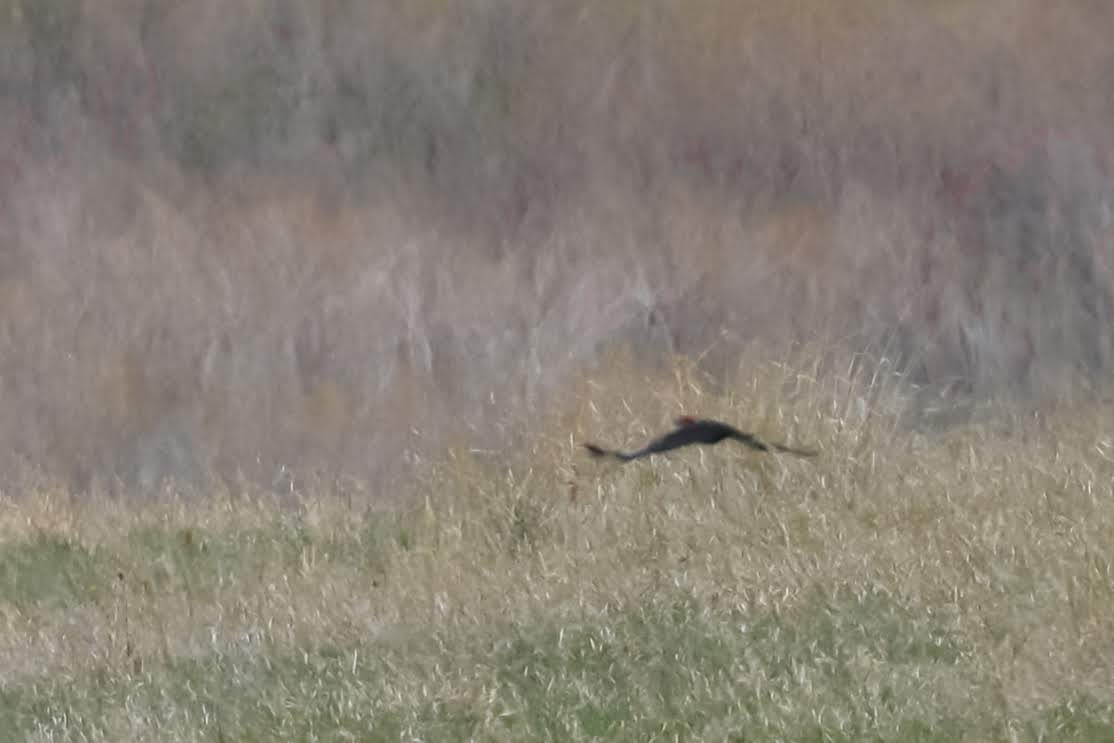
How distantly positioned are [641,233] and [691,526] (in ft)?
10.9

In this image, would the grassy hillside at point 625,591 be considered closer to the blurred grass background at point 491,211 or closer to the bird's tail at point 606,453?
the bird's tail at point 606,453

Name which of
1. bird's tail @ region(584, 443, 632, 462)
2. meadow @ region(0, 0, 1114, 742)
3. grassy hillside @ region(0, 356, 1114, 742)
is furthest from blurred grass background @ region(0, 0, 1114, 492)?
bird's tail @ region(584, 443, 632, 462)

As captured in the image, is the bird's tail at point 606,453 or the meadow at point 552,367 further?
the bird's tail at point 606,453

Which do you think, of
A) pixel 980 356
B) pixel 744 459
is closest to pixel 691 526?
pixel 744 459

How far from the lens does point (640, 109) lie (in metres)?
9.40

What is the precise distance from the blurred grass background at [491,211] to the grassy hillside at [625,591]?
0.51 m

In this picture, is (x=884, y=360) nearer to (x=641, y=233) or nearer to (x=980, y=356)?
(x=980, y=356)

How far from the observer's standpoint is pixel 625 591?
461 centimetres

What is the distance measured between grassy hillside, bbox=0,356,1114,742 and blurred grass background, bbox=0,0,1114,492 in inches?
20.0

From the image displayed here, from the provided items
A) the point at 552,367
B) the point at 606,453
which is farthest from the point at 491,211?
the point at 606,453

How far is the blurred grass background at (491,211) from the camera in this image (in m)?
7.89

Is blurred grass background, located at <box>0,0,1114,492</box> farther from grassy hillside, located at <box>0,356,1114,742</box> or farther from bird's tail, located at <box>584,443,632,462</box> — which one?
bird's tail, located at <box>584,443,632,462</box>

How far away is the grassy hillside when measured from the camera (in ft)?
12.4

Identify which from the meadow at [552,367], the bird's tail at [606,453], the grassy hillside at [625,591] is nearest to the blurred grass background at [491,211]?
the meadow at [552,367]
